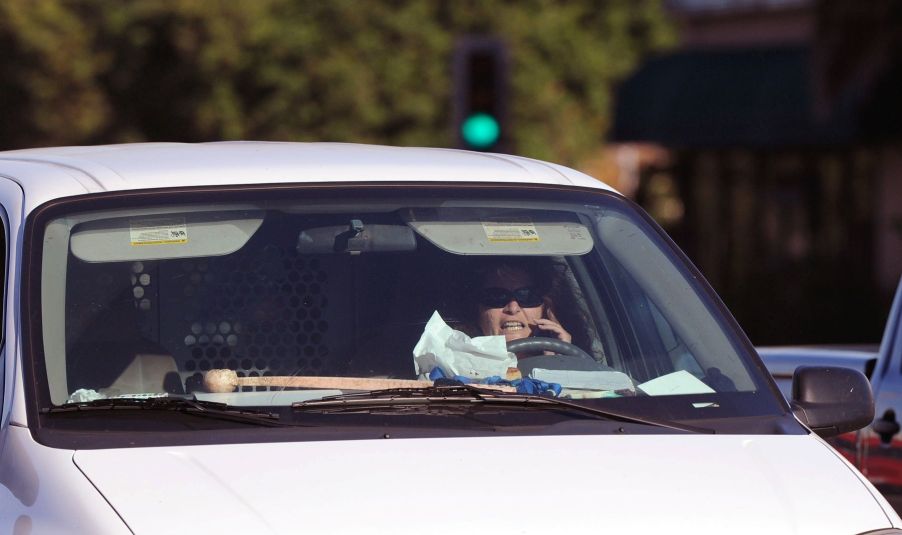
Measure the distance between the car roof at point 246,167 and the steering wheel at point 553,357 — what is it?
0.41 m

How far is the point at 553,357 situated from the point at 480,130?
10.6 meters

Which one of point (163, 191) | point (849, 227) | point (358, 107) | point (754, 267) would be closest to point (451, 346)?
point (163, 191)

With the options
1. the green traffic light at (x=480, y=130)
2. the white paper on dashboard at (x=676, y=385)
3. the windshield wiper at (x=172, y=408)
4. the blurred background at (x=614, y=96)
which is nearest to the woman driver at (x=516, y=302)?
the white paper on dashboard at (x=676, y=385)

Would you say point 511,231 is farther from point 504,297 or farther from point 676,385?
point 676,385

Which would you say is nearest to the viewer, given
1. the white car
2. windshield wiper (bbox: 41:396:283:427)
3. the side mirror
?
the white car

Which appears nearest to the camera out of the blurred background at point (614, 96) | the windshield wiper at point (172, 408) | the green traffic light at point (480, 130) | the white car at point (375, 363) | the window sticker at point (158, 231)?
Answer: the white car at point (375, 363)

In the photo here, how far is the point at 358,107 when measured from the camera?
34781 mm

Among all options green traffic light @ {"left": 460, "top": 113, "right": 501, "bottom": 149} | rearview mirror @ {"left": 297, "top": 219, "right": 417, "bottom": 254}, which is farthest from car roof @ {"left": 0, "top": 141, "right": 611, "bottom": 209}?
green traffic light @ {"left": 460, "top": 113, "right": 501, "bottom": 149}

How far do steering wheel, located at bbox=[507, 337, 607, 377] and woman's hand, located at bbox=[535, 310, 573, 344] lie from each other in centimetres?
3

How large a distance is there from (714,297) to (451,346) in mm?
691

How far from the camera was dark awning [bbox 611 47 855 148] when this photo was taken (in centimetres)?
2666

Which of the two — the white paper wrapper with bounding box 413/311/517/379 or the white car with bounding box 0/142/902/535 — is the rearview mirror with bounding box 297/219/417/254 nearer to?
the white car with bounding box 0/142/902/535

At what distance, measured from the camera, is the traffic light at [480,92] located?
49.4 feet

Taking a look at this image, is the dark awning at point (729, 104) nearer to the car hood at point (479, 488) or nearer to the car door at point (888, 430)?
the car door at point (888, 430)
